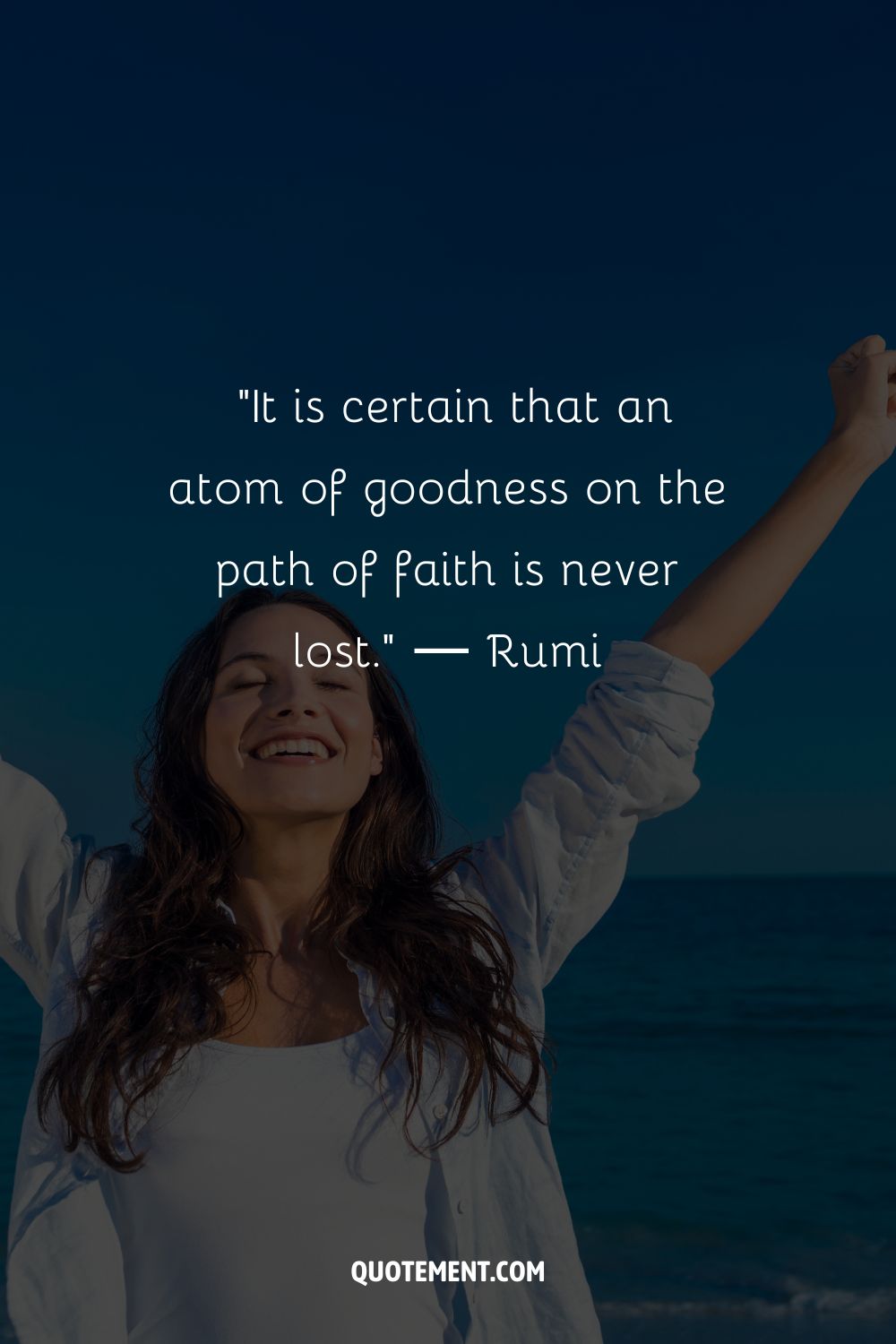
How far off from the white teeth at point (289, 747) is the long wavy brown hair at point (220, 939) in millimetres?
137

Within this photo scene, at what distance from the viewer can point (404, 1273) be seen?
1.81 m

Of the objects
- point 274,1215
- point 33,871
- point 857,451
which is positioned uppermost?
point 857,451

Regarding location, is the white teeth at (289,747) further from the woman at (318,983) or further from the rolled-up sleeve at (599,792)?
the rolled-up sleeve at (599,792)

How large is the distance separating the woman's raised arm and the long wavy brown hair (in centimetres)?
53

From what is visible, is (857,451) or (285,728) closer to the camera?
(285,728)

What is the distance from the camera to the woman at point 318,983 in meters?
1.78

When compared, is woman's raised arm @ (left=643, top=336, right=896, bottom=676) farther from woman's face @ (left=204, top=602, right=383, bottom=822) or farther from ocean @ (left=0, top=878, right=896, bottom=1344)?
ocean @ (left=0, top=878, right=896, bottom=1344)

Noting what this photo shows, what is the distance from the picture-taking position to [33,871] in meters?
1.99

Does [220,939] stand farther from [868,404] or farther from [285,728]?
[868,404]

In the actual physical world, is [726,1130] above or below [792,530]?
below

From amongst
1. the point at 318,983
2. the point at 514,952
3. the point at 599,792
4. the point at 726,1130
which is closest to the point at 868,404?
the point at 599,792

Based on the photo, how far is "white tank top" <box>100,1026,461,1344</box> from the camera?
1.75 metres

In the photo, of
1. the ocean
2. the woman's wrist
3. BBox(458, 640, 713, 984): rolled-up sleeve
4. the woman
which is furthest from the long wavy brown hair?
the woman's wrist

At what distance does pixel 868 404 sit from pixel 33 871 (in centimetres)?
159
